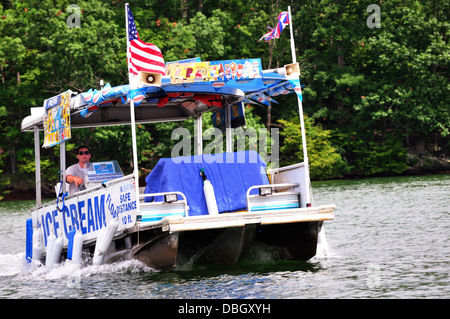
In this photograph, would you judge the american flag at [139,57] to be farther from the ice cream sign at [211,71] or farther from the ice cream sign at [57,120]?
the ice cream sign at [57,120]

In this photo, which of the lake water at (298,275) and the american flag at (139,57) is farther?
the american flag at (139,57)

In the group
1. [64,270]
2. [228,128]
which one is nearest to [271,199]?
[228,128]

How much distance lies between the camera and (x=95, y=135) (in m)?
39.7

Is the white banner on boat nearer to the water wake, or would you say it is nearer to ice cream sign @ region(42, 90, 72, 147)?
the water wake

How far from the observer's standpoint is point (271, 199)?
42.2 feet

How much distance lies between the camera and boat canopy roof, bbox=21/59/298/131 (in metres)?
12.5

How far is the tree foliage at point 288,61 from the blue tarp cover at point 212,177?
26.9 m

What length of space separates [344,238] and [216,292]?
23.5ft

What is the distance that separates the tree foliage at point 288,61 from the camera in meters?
42.2

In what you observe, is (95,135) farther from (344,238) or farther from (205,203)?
(205,203)

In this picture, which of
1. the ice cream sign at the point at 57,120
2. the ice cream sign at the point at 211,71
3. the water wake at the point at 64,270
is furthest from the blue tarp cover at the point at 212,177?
the ice cream sign at the point at 57,120

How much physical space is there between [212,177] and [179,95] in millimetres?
2500

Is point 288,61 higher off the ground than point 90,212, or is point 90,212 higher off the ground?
point 288,61

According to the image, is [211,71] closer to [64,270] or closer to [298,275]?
[298,275]
